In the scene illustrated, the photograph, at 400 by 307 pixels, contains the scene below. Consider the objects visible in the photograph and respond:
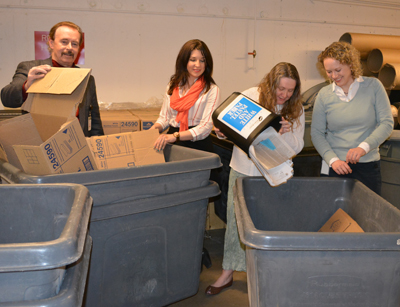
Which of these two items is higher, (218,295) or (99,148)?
(99,148)

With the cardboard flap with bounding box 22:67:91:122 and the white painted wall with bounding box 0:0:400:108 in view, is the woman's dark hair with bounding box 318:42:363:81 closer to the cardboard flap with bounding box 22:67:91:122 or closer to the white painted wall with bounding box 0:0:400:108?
the cardboard flap with bounding box 22:67:91:122

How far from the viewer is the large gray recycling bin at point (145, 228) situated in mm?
1178

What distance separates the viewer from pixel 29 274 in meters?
0.76

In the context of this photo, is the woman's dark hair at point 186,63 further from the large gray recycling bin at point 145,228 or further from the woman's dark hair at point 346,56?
the large gray recycling bin at point 145,228

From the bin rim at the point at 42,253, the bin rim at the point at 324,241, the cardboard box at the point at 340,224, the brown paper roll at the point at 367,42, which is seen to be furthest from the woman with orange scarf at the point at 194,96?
the brown paper roll at the point at 367,42

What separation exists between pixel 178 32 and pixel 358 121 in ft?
8.09

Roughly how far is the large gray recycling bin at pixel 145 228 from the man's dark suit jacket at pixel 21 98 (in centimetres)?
48

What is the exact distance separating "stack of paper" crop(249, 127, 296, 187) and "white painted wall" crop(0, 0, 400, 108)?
8.36ft

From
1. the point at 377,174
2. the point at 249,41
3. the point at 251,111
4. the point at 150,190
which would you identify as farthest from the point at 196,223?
the point at 249,41

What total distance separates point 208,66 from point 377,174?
3.58 ft

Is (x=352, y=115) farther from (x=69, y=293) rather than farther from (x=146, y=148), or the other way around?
(x=69, y=293)

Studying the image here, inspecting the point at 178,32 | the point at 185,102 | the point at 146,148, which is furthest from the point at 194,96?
the point at 178,32

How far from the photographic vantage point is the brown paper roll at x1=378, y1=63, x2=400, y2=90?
341 cm

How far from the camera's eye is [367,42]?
3.78m
